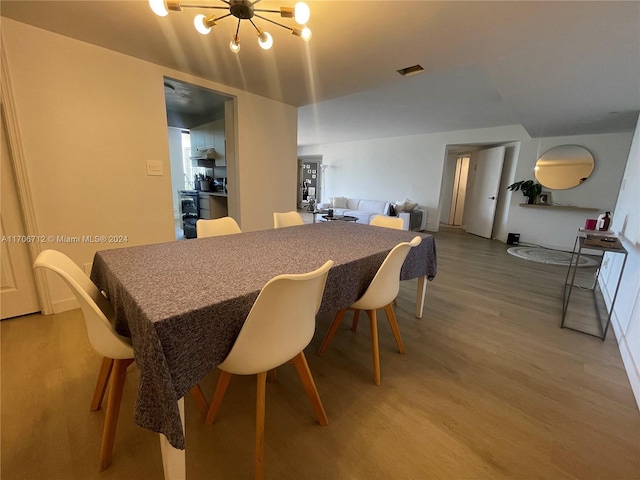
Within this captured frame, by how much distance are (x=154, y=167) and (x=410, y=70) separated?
2.56 meters

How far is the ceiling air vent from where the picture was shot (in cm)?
237

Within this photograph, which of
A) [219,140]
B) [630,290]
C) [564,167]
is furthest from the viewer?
[564,167]

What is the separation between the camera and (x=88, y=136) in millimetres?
2154

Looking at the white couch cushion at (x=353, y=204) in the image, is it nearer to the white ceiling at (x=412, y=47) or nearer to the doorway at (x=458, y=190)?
the doorway at (x=458, y=190)

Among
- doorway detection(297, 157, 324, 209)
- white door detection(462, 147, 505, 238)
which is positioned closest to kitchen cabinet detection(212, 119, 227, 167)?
doorway detection(297, 157, 324, 209)

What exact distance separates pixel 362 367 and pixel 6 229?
2818 mm

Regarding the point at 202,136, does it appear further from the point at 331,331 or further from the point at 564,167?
the point at 564,167

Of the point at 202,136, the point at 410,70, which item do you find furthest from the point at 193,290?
the point at 202,136

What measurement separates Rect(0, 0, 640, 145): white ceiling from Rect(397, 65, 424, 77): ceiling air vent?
59mm

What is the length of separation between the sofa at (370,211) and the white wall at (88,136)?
4.15 m

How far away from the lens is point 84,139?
7.02ft

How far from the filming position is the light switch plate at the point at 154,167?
8.16 ft

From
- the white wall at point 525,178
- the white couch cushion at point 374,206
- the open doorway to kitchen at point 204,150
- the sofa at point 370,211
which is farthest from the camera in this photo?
the white couch cushion at point 374,206

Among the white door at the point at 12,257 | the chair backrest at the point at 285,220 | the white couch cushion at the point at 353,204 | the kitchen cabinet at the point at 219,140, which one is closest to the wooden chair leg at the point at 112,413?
the chair backrest at the point at 285,220
